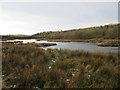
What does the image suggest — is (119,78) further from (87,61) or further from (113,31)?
(113,31)

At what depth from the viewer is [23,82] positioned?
4.20 meters

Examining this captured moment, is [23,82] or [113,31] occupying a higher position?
[113,31]

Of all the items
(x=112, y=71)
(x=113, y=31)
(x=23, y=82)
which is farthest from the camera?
(x=113, y=31)

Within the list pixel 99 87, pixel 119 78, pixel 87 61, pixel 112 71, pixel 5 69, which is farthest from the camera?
pixel 87 61

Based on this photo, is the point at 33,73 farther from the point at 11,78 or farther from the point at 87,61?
the point at 87,61

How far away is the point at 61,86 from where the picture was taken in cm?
392

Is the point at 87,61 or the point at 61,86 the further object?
the point at 87,61

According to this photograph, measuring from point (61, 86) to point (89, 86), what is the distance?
87 centimetres

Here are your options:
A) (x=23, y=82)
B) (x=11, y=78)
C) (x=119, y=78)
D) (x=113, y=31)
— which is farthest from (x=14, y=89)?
(x=113, y=31)

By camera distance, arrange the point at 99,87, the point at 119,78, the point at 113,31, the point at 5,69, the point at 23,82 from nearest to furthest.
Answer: the point at 99,87 → the point at 23,82 → the point at 119,78 → the point at 5,69 → the point at 113,31

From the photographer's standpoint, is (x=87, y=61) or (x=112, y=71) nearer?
(x=112, y=71)

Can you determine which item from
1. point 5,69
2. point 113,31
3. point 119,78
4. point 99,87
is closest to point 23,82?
point 5,69

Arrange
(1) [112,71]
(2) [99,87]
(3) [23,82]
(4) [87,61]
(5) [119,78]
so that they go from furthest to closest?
(4) [87,61], (1) [112,71], (5) [119,78], (3) [23,82], (2) [99,87]

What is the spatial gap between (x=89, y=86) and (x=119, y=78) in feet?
4.35
